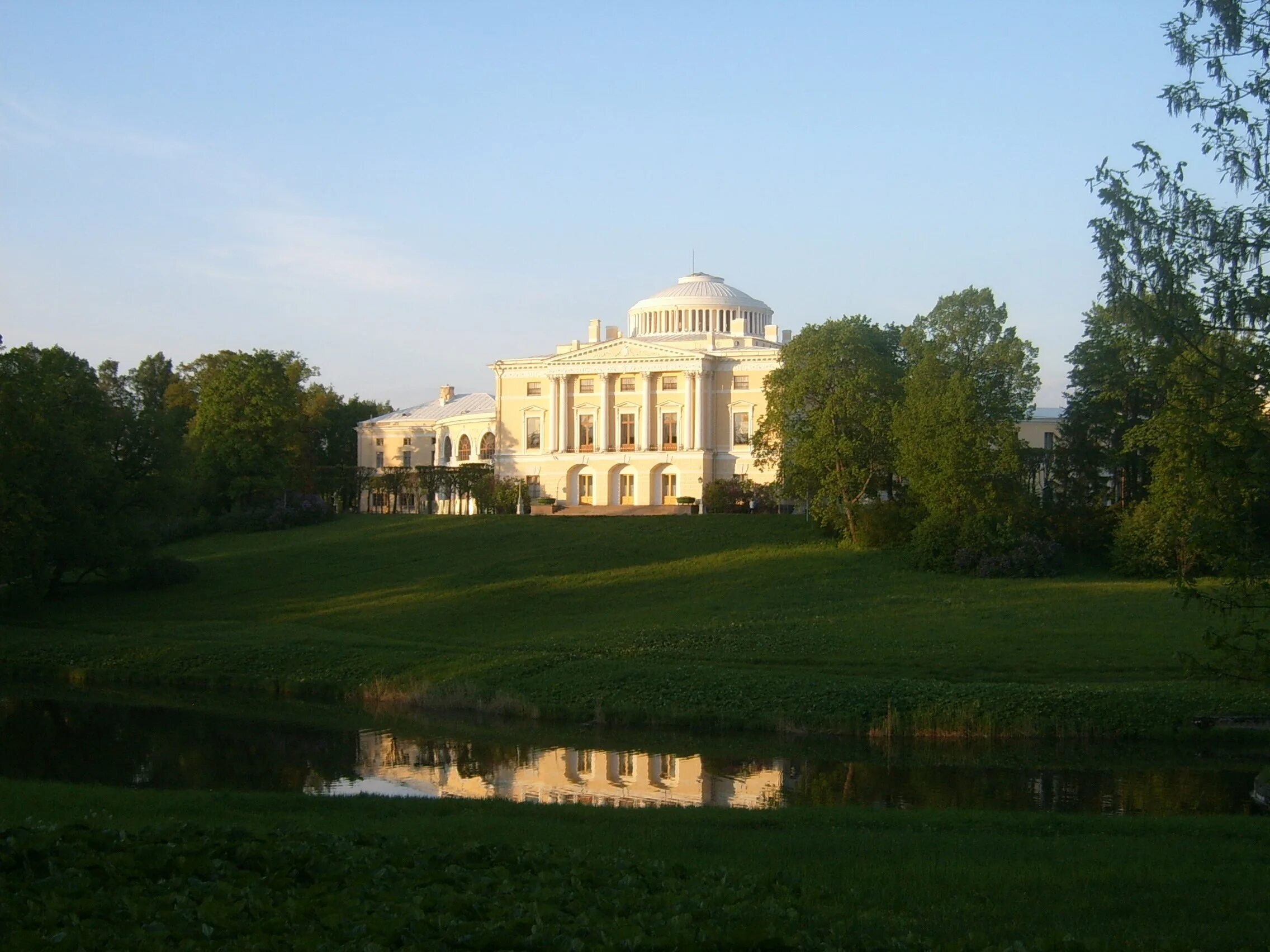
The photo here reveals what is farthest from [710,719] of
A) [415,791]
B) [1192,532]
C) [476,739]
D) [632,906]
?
[632,906]

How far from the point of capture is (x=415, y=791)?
20.1 m

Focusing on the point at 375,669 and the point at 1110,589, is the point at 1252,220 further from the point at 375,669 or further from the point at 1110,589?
the point at 1110,589

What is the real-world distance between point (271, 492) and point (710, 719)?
147ft

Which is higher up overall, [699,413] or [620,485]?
[699,413]

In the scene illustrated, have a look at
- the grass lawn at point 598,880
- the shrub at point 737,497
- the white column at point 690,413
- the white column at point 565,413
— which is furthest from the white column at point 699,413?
the grass lawn at point 598,880

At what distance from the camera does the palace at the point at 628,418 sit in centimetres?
7212

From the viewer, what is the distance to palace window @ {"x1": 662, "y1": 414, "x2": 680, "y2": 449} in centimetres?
7306

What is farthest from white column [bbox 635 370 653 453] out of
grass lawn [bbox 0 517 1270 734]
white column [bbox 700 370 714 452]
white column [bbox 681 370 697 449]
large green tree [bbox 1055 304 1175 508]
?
large green tree [bbox 1055 304 1175 508]

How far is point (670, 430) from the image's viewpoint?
7344 centimetres

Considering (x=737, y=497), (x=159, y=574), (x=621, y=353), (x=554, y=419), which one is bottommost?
(x=159, y=574)

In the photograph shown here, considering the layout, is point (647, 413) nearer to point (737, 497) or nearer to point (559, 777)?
point (737, 497)

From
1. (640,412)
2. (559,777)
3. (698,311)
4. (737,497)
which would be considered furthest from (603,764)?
(698,311)

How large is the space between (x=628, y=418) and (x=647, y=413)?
4.34 feet

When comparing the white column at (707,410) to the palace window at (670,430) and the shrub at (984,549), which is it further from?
the shrub at (984,549)
